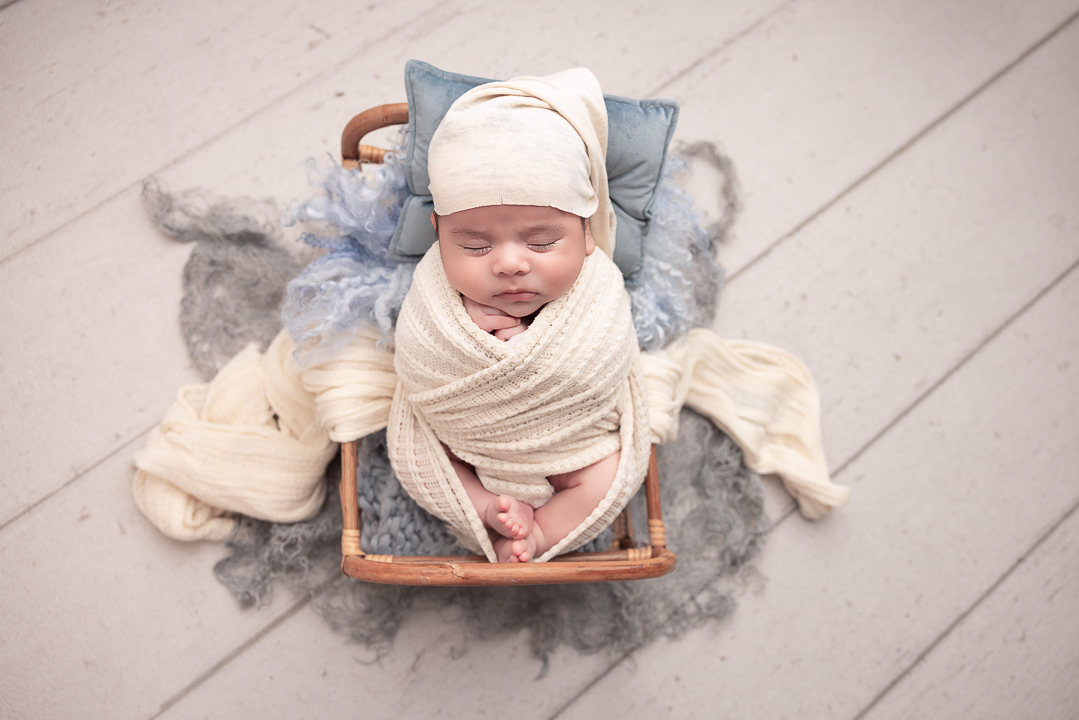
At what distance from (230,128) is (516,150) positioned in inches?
29.6

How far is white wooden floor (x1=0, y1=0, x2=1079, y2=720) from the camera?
A: 1.16 m

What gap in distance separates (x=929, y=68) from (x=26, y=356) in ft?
5.85

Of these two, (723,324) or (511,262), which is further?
(723,324)

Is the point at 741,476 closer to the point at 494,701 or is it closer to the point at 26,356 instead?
the point at 494,701

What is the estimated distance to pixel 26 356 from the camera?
3.96 feet

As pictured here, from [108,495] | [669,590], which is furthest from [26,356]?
[669,590]

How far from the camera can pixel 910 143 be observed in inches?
56.4

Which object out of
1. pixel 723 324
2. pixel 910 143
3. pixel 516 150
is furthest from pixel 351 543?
pixel 910 143

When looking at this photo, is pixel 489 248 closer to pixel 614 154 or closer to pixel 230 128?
pixel 614 154

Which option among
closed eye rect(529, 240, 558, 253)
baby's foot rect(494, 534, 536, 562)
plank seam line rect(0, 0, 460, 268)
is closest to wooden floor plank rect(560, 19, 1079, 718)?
baby's foot rect(494, 534, 536, 562)

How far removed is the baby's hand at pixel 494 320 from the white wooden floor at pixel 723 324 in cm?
53

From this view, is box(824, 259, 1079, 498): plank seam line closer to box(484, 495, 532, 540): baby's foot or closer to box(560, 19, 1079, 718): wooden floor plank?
box(560, 19, 1079, 718): wooden floor plank

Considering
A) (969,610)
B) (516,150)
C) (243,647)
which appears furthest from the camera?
(969,610)

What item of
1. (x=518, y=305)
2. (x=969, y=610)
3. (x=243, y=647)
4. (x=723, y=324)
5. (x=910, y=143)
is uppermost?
(x=518, y=305)
